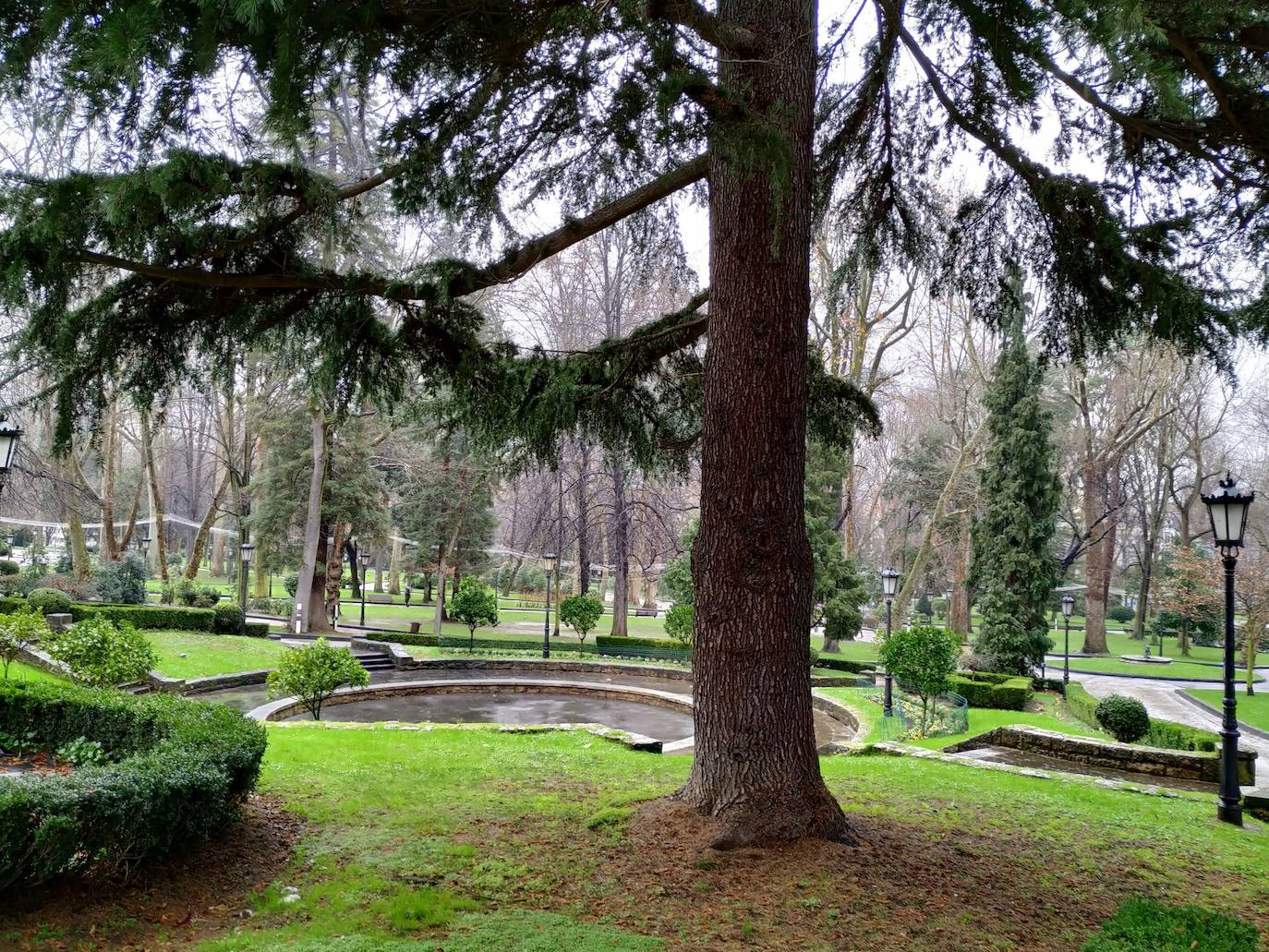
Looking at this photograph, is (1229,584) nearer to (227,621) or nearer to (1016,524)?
(1016,524)

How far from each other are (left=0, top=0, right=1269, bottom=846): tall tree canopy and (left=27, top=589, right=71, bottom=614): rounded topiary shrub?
1566 centimetres

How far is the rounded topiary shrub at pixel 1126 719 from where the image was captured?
41.5ft

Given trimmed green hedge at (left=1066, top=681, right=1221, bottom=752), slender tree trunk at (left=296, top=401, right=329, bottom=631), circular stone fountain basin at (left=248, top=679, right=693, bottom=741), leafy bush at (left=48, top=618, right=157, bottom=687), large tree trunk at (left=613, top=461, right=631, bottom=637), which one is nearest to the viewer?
leafy bush at (left=48, top=618, right=157, bottom=687)

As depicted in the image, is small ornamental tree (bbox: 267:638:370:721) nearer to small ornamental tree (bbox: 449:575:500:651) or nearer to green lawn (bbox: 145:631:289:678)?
green lawn (bbox: 145:631:289:678)

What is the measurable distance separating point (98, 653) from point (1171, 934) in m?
12.4

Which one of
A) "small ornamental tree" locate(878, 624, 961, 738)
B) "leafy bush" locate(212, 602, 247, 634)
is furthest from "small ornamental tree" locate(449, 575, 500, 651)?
"small ornamental tree" locate(878, 624, 961, 738)

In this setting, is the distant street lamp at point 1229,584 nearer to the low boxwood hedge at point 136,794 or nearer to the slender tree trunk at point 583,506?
the low boxwood hedge at point 136,794

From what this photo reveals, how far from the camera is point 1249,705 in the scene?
19.0 m

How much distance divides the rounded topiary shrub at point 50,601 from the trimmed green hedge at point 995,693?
1892 cm

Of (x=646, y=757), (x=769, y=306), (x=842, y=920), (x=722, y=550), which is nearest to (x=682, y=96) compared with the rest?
(x=769, y=306)

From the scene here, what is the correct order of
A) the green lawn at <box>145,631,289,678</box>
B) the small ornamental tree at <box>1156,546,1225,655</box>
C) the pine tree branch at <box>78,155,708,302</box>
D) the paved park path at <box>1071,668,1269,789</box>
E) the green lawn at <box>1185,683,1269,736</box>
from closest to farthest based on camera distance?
the pine tree branch at <box>78,155,708,302</box> → the paved park path at <box>1071,668,1269,789</box> → the green lawn at <box>145,631,289,678</box> → the green lawn at <box>1185,683,1269,736</box> → the small ornamental tree at <box>1156,546,1225,655</box>

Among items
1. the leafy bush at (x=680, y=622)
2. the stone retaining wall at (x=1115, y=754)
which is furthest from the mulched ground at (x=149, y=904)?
the leafy bush at (x=680, y=622)

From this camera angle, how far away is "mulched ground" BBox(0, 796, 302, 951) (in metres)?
3.77

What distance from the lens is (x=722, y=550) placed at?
16.6 ft
